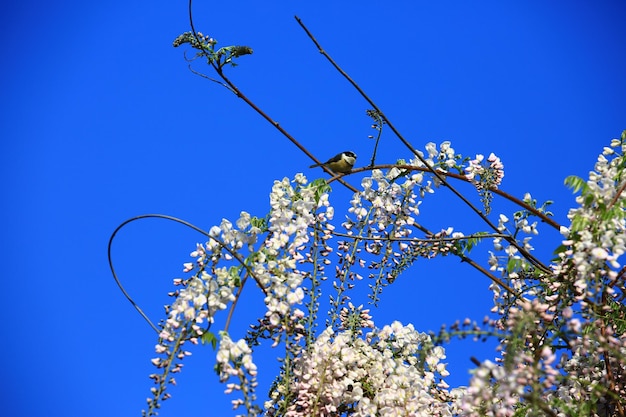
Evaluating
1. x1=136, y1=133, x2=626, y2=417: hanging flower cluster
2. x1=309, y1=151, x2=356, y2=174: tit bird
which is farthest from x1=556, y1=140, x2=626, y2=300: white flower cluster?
x1=309, y1=151, x2=356, y2=174: tit bird

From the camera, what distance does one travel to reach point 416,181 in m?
4.42

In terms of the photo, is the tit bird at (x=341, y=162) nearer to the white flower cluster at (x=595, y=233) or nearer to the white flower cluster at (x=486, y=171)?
the white flower cluster at (x=486, y=171)

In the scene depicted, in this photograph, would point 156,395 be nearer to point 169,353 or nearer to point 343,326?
point 169,353

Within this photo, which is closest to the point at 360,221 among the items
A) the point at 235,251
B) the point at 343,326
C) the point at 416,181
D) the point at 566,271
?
the point at 416,181

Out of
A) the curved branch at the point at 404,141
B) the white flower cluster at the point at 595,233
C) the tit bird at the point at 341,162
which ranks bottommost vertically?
the white flower cluster at the point at 595,233

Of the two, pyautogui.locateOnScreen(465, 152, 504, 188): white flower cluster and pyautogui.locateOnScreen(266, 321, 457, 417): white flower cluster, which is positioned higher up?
pyautogui.locateOnScreen(465, 152, 504, 188): white flower cluster

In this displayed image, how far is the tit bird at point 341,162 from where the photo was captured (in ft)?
15.8

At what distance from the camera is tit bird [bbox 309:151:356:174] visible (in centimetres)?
482

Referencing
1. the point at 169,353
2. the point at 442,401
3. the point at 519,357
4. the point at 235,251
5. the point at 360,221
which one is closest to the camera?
the point at 519,357

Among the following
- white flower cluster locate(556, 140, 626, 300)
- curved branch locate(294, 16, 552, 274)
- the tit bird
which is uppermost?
the tit bird

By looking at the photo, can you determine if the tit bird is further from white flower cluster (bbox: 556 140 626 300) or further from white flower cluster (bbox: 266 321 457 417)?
white flower cluster (bbox: 556 140 626 300)

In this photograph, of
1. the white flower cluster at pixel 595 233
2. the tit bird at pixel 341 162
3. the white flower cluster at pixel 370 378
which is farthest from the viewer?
the tit bird at pixel 341 162

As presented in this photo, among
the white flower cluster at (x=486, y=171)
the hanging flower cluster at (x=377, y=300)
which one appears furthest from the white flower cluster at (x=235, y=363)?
the white flower cluster at (x=486, y=171)

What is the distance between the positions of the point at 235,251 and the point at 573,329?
1.71 metres
